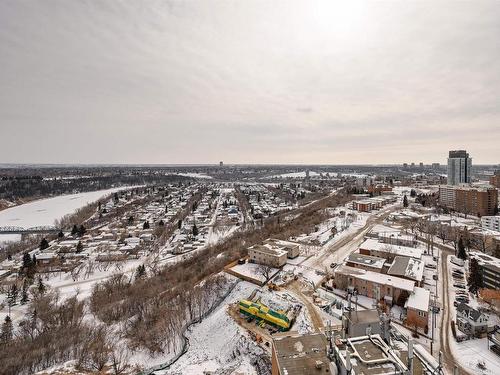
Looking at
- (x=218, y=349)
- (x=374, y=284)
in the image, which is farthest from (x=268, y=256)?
(x=218, y=349)

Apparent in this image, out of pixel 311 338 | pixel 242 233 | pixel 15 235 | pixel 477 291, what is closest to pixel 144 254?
pixel 242 233

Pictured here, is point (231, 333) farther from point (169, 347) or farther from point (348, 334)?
point (348, 334)

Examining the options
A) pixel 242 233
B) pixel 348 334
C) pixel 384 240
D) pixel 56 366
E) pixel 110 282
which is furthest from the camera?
pixel 242 233

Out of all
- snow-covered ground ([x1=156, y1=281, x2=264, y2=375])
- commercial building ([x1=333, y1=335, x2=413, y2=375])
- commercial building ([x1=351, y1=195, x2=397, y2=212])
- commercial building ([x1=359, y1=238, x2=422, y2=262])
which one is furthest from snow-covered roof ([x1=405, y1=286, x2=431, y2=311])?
commercial building ([x1=351, y1=195, x2=397, y2=212])

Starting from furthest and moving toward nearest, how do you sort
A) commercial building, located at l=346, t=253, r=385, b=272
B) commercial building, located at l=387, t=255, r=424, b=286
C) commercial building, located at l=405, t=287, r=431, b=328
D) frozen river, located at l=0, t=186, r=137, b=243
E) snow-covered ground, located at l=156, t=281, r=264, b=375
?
frozen river, located at l=0, t=186, r=137, b=243, commercial building, located at l=346, t=253, r=385, b=272, commercial building, located at l=387, t=255, r=424, b=286, commercial building, located at l=405, t=287, r=431, b=328, snow-covered ground, located at l=156, t=281, r=264, b=375

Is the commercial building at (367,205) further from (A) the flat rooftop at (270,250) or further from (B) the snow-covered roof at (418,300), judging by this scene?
(B) the snow-covered roof at (418,300)

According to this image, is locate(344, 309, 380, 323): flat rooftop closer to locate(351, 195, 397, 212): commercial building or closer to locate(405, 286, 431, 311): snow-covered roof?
locate(405, 286, 431, 311): snow-covered roof

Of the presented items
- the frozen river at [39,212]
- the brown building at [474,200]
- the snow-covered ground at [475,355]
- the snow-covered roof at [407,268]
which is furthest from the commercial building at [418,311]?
the frozen river at [39,212]
